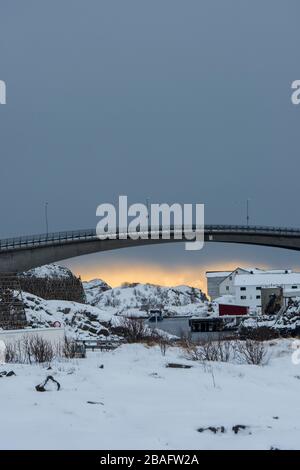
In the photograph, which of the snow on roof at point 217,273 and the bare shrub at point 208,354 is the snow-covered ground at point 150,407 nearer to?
the bare shrub at point 208,354

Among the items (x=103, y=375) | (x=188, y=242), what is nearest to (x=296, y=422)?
(x=103, y=375)

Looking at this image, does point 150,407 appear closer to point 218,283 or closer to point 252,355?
point 252,355

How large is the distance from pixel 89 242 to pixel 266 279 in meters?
57.7

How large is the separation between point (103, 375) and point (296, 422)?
632 cm

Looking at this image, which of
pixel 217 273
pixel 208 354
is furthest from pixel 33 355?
pixel 217 273

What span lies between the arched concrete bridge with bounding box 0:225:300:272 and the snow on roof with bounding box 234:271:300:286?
32.0m

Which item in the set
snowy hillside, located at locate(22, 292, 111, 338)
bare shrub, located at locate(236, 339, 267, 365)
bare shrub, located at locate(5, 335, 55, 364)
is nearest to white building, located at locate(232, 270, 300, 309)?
snowy hillside, located at locate(22, 292, 111, 338)

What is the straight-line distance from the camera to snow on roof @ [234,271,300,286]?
121 m

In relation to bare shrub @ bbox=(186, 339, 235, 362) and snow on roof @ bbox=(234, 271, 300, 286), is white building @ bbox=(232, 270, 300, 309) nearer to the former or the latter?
snow on roof @ bbox=(234, 271, 300, 286)

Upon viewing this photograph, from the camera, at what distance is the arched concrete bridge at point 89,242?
68.4m

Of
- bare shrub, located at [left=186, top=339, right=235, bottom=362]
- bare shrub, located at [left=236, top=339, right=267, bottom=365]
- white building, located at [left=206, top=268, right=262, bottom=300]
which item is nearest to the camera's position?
bare shrub, located at [left=236, top=339, right=267, bottom=365]

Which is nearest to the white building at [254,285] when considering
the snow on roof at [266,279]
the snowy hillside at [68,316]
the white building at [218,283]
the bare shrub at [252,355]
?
the snow on roof at [266,279]

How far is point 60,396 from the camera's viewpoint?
1331 centimetres

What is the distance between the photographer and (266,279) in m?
123
